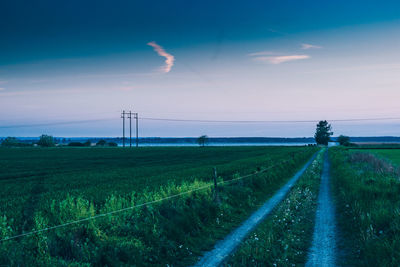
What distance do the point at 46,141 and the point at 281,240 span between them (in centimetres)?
19638

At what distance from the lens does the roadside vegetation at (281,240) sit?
7.68m

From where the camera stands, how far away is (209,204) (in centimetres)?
1259

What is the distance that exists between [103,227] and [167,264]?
91.2 inches

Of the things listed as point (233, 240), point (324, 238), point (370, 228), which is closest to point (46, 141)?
point (233, 240)

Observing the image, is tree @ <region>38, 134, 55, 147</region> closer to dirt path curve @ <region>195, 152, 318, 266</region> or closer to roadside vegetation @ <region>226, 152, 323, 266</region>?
dirt path curve @ <region>195, 152, 318, 266</region>

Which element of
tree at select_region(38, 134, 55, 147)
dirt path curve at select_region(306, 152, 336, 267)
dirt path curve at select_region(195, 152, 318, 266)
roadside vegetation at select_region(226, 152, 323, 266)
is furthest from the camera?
tree at select_region(38, 134, 55, 147)

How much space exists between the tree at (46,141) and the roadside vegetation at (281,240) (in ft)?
631

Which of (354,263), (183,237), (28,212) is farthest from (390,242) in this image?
(28,212)

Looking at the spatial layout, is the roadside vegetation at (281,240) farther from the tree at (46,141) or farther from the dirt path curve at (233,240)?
the tree at (46,141)

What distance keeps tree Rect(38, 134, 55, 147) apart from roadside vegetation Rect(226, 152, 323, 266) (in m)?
192

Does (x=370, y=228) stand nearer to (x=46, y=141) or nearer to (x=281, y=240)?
(x=281, y=240)

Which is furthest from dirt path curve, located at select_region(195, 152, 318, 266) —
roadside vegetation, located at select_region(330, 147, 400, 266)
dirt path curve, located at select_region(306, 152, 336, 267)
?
roadside vegetation, located at select_region(330, 147, 400, 266)

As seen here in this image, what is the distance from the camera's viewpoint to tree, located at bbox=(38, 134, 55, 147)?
17962cm

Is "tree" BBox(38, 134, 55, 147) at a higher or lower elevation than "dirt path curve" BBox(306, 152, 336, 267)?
higher
